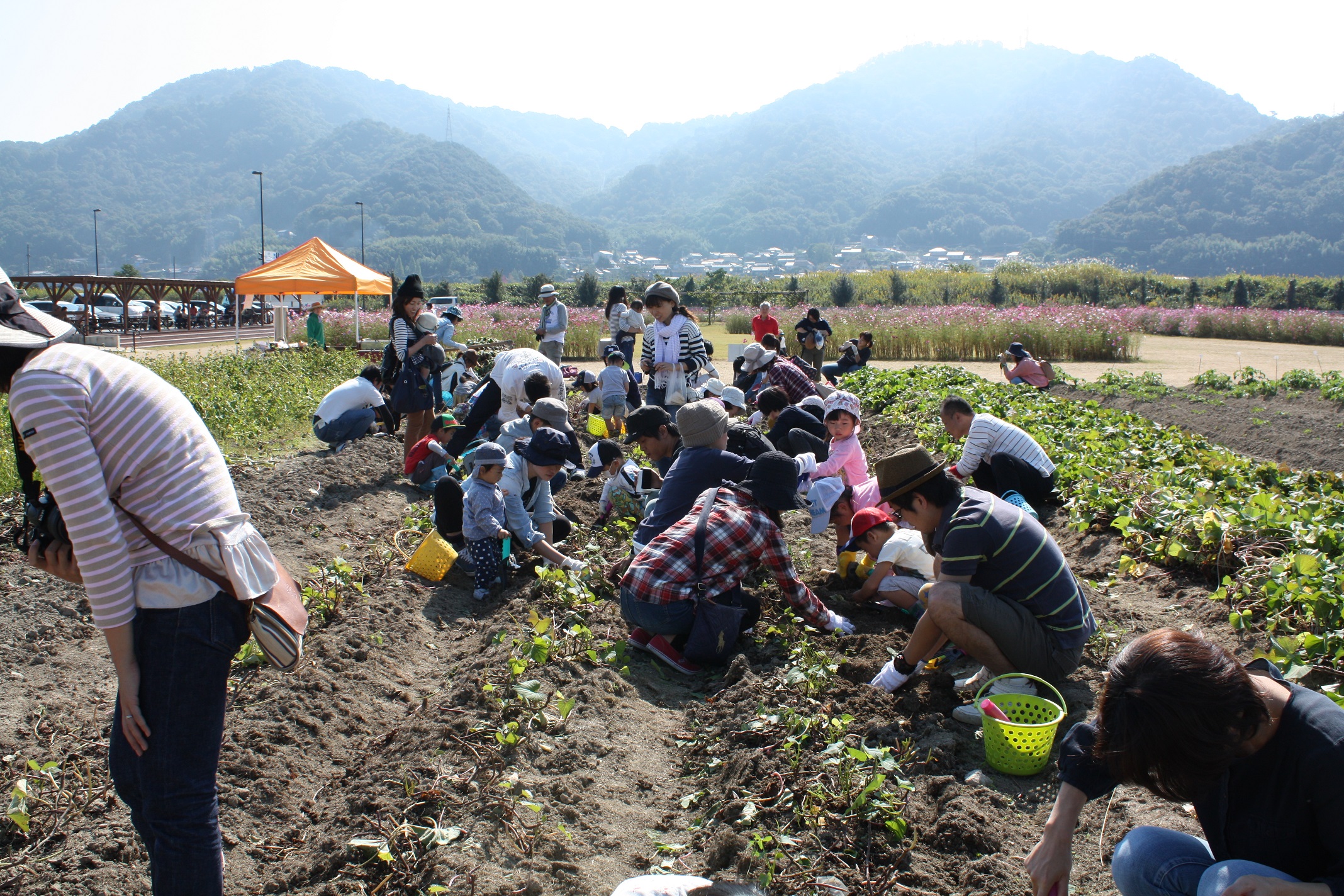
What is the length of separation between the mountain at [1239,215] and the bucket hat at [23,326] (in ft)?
481

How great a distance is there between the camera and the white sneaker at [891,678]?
12.4 ft

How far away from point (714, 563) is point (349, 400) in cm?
593

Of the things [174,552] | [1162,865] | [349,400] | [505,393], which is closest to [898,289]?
[349,400]

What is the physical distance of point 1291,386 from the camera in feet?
44.4

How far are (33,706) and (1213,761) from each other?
4.72 m

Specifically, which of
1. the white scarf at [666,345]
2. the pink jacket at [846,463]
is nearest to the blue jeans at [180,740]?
the pink jacket at [846,463]

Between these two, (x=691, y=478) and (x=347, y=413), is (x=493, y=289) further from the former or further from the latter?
(x=691, y=478)

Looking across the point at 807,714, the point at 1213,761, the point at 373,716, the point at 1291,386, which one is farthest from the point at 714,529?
the point at 1291,386

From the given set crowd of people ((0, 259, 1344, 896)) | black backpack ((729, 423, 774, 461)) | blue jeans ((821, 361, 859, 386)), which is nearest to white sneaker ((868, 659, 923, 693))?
crowd of people ((0, 259, 1344, 896))

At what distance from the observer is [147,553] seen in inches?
80.8

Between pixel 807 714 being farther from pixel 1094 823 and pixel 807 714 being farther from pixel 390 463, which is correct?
pixel 390 463

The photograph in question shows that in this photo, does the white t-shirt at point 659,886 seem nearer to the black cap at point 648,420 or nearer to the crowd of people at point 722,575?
the crowd of people at point 722,575

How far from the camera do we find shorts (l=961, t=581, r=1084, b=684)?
3482mm

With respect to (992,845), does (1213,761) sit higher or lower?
higher
